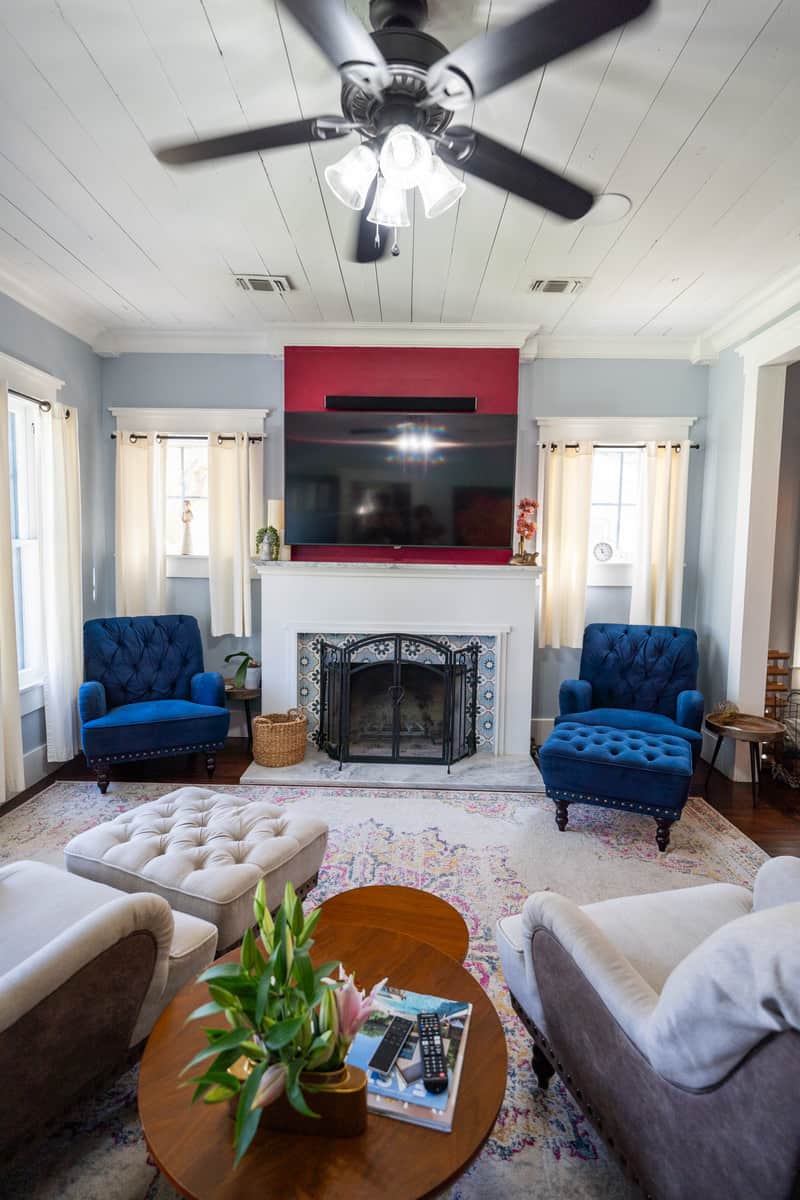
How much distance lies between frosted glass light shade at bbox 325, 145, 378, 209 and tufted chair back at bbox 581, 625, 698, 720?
2.89m

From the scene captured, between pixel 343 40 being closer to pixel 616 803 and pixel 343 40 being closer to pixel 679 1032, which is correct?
pixel 679 1032

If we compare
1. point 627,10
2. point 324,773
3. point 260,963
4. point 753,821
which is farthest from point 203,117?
point 753,821

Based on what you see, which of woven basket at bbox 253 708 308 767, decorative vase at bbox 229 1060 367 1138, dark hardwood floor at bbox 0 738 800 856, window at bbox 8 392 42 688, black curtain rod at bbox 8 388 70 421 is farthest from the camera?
woven basket at bbox 253 708 308 767

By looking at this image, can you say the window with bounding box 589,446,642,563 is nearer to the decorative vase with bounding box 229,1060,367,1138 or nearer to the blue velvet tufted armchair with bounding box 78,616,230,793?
the blue velvet tufted armchair with bounding box 78,616,230,793

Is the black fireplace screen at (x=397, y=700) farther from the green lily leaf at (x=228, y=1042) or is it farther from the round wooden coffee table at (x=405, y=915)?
the green lily leaf at (x=228, y=1042)

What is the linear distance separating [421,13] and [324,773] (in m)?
3.26

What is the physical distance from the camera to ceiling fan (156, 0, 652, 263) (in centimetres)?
116

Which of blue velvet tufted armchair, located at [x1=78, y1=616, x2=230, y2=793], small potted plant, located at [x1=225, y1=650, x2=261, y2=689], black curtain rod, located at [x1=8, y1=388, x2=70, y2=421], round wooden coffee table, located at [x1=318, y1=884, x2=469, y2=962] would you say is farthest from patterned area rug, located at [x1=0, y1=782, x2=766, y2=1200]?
black curtain rod, located at [x1=8, y1=388, x2=70, y2=421]

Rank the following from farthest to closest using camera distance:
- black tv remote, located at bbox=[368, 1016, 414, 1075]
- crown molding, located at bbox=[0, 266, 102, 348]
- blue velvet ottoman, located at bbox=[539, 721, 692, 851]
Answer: crown molding, located at bbox=[0, 266, 102, 348]
blue velvet ottoman, located at bbox=[539, 721, 692, 851]
black tv remote, located at bbox=[368, 1016, 414, 1075]

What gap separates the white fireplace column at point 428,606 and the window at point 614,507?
0.73m

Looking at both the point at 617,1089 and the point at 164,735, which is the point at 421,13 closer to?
the point at 617,1089

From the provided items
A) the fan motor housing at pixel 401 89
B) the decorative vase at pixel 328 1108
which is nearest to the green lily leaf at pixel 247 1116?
the decorative vase at pixel 328 1108

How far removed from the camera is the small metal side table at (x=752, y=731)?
3.18 metres

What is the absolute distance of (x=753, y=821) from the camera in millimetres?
3100
